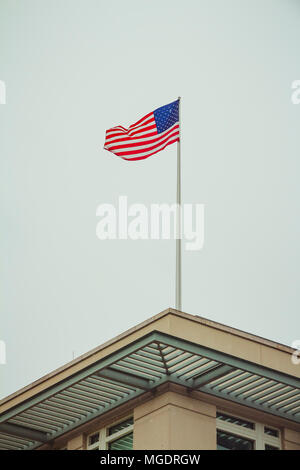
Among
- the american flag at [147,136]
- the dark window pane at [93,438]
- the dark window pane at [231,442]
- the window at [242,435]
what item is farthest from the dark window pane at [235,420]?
the american flag at [147,136]

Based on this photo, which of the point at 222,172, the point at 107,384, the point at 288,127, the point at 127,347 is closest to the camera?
the point at 127,347

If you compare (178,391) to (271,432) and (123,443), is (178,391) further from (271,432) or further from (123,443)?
(271,432)

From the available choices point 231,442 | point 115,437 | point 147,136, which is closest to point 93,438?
point 115,437

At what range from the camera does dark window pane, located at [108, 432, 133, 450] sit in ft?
68.5

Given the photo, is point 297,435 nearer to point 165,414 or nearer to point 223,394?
point 223,394

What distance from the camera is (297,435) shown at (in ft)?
70.4

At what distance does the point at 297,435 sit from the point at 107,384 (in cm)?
448

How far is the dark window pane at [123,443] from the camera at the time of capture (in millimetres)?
20875

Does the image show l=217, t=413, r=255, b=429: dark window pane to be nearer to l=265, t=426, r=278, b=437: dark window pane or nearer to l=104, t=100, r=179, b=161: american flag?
l=265, t=426, r=278, b=437: dark window pane

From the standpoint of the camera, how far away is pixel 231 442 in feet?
67.4

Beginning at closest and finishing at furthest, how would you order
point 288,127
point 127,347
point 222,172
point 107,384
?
point 127,347 < point 107,384 < point 222,172 < point 288,127

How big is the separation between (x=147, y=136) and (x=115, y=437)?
867cm

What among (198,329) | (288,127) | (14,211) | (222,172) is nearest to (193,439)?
(198,329)

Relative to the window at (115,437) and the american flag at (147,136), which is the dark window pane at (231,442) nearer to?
the window at (115,437)
